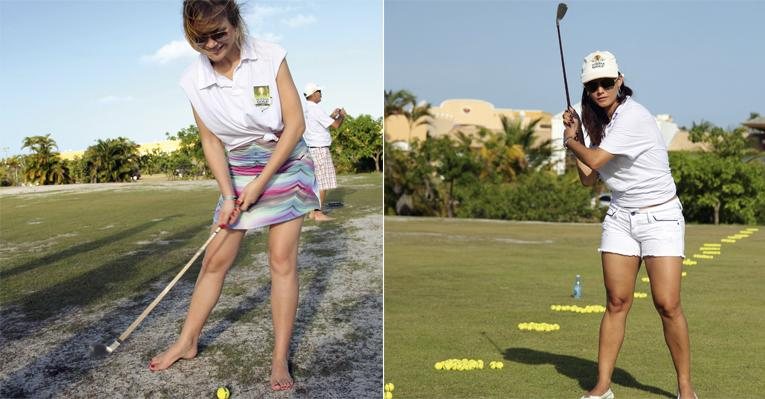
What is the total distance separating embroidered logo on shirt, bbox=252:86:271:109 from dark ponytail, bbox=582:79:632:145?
1712 millimetres

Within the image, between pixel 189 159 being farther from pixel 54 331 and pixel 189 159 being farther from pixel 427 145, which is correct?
pixel 54 331

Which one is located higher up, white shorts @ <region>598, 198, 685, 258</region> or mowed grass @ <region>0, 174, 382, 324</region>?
white shorts @ <region>598, 198, 685, 258</region>

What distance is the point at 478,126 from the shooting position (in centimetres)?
3941

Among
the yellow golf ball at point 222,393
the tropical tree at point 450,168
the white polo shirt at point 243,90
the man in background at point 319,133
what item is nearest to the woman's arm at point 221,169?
the white polo shirt at point 243,90

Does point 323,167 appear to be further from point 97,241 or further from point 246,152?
point 246,152

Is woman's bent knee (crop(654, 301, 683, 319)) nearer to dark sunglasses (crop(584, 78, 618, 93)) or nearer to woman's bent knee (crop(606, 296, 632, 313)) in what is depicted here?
woman's bent knee (crop(606, 296, 632, 313))

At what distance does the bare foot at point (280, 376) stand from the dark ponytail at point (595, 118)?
2048mm

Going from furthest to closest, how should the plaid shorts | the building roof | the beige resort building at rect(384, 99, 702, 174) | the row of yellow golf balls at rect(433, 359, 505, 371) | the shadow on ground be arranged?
the building roof
the beige resort building at rect(384, 99, 702, 174)
the plaid shorts
the row of yellow golf balls at rect(433, 359, 505, 371)
the shadow on ground

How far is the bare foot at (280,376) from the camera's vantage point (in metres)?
4.50

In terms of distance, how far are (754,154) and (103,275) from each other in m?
31.4

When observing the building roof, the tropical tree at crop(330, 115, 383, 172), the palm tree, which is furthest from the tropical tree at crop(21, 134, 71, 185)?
the building roof

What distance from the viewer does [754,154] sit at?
34156mm

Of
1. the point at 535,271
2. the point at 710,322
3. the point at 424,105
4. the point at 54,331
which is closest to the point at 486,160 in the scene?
the point at 424,105

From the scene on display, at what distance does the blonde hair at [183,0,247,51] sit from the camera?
4.29 meters
